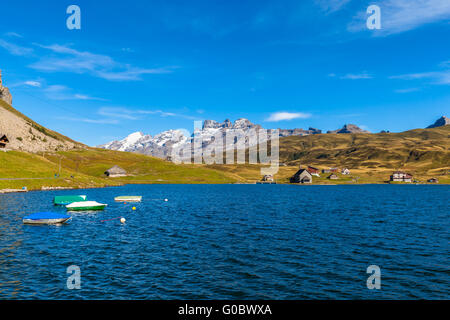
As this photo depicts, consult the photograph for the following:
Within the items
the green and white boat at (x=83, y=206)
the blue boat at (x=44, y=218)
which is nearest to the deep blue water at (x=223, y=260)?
the blue boat at (x=44, y=218)

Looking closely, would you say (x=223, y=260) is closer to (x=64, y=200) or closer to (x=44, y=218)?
(x=44, y=218)

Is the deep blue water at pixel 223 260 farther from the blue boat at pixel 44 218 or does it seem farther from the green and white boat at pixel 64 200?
the green and white boat at pixel 64 200

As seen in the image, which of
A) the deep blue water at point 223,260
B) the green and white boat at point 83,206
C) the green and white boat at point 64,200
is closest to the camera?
the deep blue water at point 223,260

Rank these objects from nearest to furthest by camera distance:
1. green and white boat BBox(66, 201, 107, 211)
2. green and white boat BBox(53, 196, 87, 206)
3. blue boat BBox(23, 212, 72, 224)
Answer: blue boat BBox(23, 212, 72, 224)
green and white boat BBox(66, 201, 107, 211)
green and white boat BBox(53, 196, 87, 206)

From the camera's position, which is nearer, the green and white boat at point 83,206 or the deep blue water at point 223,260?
the deep blue water at point 223,260

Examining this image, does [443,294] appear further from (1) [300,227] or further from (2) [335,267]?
(1) [300,227]

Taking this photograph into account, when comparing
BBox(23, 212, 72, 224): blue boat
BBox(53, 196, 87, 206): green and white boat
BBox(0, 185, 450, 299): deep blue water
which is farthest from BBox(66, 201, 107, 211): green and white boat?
BBox(23, 212, 72, 224): blue boat

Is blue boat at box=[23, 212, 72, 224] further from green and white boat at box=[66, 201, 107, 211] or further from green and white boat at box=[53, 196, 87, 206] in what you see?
green and white boat at box=[53, 196, 87, 206]

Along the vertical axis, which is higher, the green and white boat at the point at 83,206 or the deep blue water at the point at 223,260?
the green and white boat at the point at 83,206

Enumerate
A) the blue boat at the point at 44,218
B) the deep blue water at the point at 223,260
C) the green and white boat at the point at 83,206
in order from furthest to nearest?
the green and white boat at the point at 83,206 → the blue boat at the point at 44,218 → the deep blue water at the point at 223,260

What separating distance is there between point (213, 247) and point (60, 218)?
33.2 metres

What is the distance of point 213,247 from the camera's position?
41219 mm

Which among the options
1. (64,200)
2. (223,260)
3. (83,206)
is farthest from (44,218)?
(64,200)
